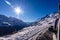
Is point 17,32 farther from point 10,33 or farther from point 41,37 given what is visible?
point 41,37

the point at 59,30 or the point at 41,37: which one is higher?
the point at 41,37

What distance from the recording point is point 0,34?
119 inches

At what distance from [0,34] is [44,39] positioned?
51.6 inches

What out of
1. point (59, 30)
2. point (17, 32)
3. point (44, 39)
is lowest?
Result: point (59, 30)

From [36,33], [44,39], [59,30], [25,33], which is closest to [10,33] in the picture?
[25,33]

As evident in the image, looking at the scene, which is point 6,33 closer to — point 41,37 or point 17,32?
point 17,32

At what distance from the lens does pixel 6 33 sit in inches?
120

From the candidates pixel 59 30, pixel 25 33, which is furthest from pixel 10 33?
pixel 59 30

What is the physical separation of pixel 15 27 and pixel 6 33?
1.05 feet

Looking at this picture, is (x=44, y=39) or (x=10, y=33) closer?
(x=44, y=39)

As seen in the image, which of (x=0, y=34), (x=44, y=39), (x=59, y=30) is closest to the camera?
(x=59, y=30)

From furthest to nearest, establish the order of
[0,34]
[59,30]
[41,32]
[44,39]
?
[0,34]
[41,32]
[44,39]
[59,30]

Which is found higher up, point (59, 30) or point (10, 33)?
point (10, 33)

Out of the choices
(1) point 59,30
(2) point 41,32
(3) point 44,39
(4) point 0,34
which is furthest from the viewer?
(4) point 0,34
